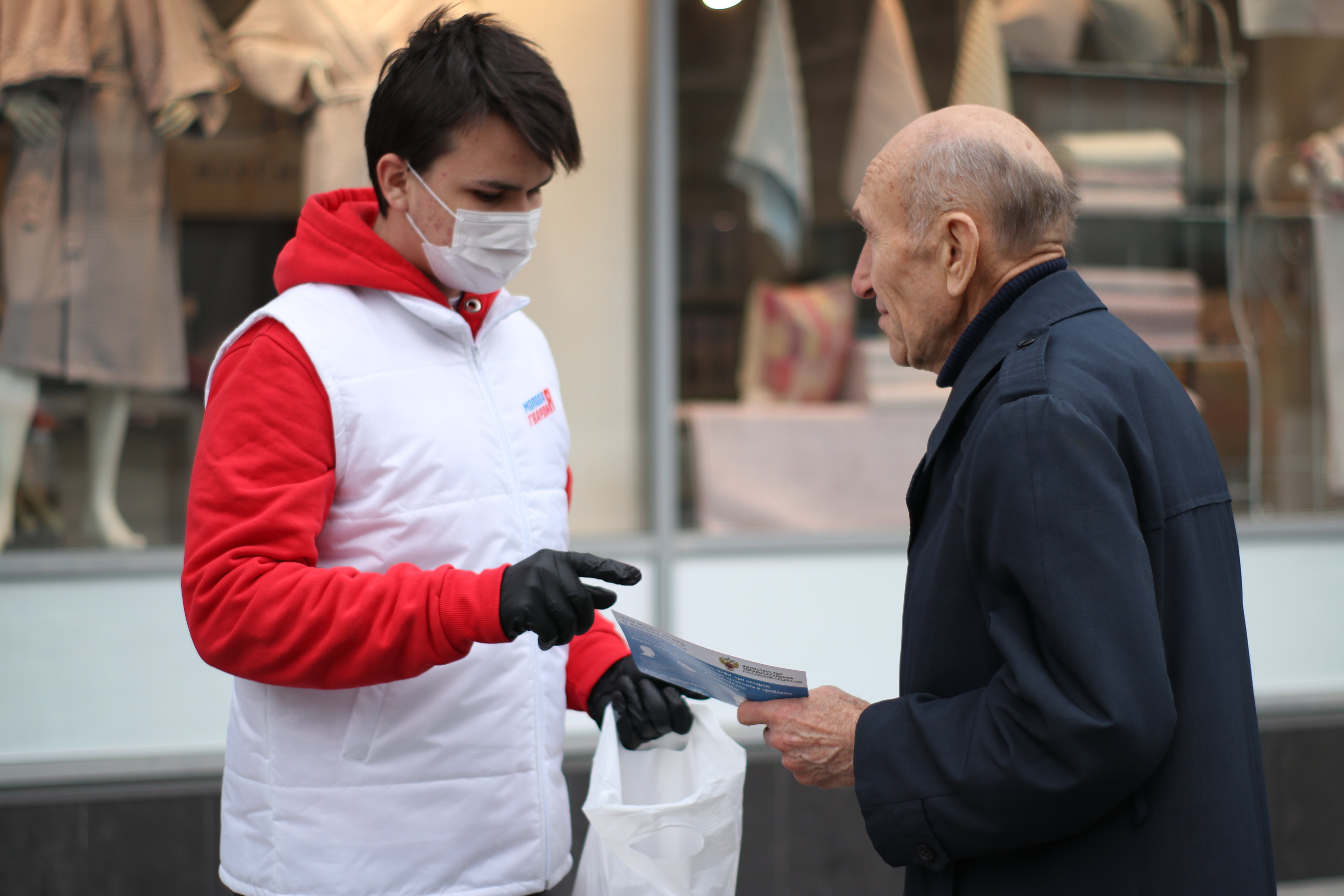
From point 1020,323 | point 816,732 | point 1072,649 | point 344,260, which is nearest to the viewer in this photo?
point 1072,649

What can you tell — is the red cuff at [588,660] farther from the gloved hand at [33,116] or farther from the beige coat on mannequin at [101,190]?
the gloved hand at [33,116]

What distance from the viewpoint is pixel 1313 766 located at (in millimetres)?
3836

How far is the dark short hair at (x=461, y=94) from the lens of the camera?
5.34 feet

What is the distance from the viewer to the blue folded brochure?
1552 mm

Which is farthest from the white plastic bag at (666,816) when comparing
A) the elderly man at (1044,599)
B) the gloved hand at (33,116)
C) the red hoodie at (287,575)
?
the gloved hand at (33,116)

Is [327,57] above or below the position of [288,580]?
above

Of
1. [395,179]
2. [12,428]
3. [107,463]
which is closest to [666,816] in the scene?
[395,179]

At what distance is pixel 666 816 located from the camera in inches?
69.9

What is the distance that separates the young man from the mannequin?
79.8 inches

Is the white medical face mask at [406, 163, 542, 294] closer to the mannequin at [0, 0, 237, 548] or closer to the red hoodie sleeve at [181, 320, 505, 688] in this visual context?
the red hoodie sleeve at [181, 320, 505, 688]

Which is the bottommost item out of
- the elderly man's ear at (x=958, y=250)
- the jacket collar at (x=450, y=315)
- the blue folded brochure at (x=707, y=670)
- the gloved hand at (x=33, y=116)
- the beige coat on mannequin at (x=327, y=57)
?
the blue folded brochure at (x=707, y=670)

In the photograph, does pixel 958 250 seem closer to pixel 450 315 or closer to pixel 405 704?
pixel 450 315

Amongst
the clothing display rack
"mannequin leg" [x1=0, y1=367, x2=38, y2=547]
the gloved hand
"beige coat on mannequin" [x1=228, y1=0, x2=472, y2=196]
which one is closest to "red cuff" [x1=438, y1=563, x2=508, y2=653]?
"beige coat on mannequin" [x1=228, y1=0, x2=472, y2=196]

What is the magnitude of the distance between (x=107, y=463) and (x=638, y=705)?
8.06 ft
